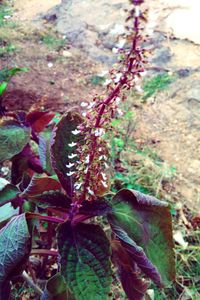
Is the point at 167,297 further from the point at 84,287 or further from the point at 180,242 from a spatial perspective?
the point at 84,287

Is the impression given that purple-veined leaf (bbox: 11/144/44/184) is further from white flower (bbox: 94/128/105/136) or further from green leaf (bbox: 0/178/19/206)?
white flower (bbox: 94/128/105/136)

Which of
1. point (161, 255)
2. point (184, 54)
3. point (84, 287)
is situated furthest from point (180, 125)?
point (84, 287)

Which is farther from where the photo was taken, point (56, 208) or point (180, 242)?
point (180, 242)

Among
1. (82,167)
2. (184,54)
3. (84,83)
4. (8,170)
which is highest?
(82,167)

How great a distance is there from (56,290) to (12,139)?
17.2 inches

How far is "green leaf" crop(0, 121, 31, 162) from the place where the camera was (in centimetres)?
133

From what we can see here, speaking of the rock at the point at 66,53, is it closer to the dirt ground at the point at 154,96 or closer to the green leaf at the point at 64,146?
the dirt ground at the point at 154,96

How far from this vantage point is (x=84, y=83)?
8.95ft

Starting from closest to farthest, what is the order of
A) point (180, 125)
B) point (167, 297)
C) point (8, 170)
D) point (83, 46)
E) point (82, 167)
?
point (82, 167) < point (167, 297) < point (8, 170) < point (180, 125) < point (83, 46)

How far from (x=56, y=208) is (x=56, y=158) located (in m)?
0.12

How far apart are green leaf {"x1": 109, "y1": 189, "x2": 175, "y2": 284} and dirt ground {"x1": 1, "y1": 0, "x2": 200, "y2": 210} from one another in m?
0.91

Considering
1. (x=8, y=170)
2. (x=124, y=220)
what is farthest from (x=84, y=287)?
(x=8, y=170)

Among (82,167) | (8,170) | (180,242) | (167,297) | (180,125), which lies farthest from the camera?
(180,125)

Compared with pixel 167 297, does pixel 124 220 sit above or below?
above
